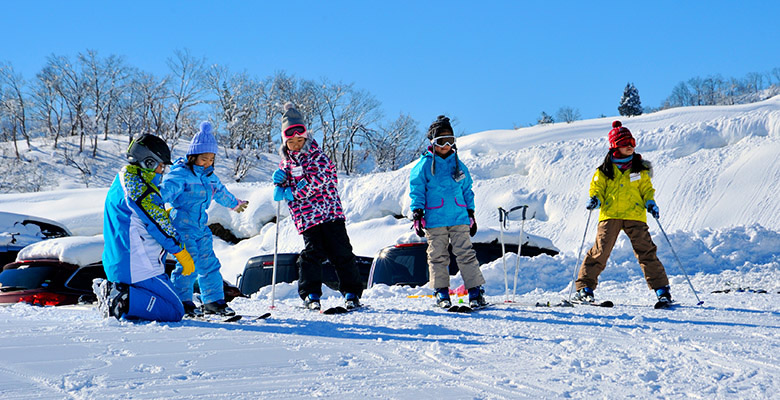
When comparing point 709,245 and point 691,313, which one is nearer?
point 691,313

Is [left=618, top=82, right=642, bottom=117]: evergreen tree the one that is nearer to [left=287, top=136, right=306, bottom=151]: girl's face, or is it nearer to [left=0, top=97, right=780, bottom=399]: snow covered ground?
[left=0, top=97, right=780, bottom=399]: snow covered ground

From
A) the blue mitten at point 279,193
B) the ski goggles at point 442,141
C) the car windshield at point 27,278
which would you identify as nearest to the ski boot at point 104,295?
the blue mitten at point 279,193

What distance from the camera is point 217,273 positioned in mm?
5105

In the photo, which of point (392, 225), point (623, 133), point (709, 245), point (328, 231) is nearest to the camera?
point (328, 231)

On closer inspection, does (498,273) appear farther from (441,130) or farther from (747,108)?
(747,108)

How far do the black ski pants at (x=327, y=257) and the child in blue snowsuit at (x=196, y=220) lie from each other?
802 millimetres

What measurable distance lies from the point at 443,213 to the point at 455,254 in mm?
388

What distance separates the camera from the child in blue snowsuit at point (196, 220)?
499cm

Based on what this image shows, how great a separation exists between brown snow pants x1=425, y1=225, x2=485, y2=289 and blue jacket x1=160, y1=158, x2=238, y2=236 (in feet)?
6.48

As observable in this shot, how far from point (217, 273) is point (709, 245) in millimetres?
8883

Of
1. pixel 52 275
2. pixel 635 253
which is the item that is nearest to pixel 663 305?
pixel 635 253

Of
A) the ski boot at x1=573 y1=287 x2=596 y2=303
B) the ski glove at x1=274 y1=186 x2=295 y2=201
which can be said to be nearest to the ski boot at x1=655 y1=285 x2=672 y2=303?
the ski boot at x1=573 y1=287 x2=596 y2=303

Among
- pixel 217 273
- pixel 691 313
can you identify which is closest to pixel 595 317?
pixel 691 313

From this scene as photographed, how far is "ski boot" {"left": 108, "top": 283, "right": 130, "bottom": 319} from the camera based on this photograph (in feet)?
13.9
